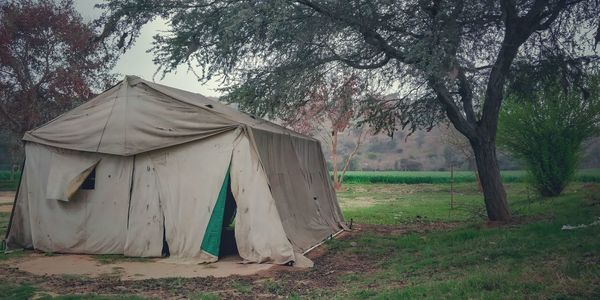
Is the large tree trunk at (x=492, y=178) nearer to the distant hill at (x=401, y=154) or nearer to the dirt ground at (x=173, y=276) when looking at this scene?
the dirt ground at (x=173, y=276)

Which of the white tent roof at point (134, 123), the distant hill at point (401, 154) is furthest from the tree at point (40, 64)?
the distant hill at point (401, 154)

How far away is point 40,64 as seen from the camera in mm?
20766

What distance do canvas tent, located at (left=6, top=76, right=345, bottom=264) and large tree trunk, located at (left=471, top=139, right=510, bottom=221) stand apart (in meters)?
4.66

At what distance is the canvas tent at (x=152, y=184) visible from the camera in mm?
8039

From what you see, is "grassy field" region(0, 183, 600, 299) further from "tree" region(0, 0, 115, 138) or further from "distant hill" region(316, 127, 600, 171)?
"distant hill" region(316, 127, 600, 171)

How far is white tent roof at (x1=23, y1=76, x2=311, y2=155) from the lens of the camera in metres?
8.51

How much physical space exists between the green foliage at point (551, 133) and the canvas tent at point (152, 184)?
35.9 ft

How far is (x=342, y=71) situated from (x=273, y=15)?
13.1 ft

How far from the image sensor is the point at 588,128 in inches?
663

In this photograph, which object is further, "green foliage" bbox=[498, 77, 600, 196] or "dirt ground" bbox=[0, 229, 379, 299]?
"green foliage" bbox=[498, 77, 600, 196]

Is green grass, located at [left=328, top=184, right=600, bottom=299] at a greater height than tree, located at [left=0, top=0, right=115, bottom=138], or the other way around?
tree, located at [left=0, top=0, right=115, bottom=138]

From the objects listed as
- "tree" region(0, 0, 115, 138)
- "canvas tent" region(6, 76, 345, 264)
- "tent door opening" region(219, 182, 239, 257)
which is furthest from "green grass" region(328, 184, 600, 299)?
"tree" region(0, 0, 115, 138)

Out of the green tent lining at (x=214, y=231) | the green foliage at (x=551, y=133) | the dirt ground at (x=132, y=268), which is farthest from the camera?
the green foliage at (x=551, y=133)

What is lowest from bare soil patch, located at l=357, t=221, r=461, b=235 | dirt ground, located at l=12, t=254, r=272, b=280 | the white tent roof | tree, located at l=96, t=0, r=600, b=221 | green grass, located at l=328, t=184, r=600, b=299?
dirt ground, located at l=12, t=254, r=272, b=280
